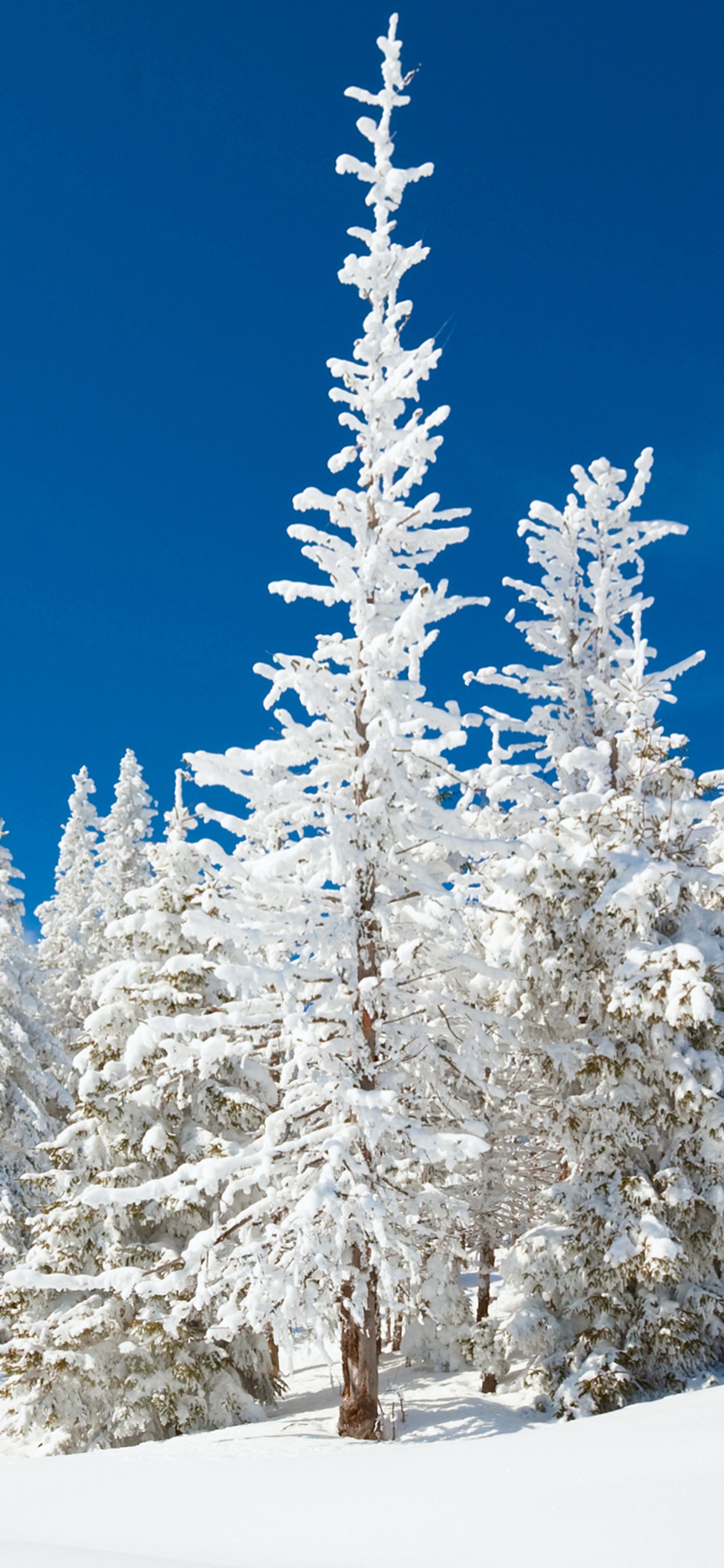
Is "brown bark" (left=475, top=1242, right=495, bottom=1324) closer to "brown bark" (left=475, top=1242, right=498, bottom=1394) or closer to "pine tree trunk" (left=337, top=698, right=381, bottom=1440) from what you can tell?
"brown bark" (left=475, top=1242, right=498, bottom=1394)

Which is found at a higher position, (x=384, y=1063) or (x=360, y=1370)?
(x=384, y=1063)

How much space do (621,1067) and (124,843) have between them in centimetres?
2859

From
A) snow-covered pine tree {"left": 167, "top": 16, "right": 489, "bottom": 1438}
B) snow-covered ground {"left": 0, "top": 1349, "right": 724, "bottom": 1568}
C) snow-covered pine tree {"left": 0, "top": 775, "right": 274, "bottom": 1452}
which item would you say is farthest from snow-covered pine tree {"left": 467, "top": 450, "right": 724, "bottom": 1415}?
snow-covered ground {"left": 0, "top": 1349, "right": 724, "bottom": 1568}

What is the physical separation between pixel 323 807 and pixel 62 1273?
9.04 m

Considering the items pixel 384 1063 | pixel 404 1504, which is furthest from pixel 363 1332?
pixel 404 1504

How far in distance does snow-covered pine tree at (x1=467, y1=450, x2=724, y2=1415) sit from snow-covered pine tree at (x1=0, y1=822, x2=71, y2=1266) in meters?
11.9

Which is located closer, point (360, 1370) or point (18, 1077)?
point (360, 1370)

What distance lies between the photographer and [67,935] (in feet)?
121

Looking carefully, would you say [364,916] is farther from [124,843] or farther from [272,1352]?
[124,843]

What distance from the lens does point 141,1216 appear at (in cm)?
1498

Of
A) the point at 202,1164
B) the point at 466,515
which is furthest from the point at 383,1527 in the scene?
the point at 466,515

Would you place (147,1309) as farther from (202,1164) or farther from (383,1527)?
(383,1527)

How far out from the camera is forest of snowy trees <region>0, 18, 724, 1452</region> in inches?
461

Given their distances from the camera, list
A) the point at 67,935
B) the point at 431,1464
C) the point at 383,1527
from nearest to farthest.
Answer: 1. the point at 383,1527
2. the point at 431,1464
3. the point at 67,935
